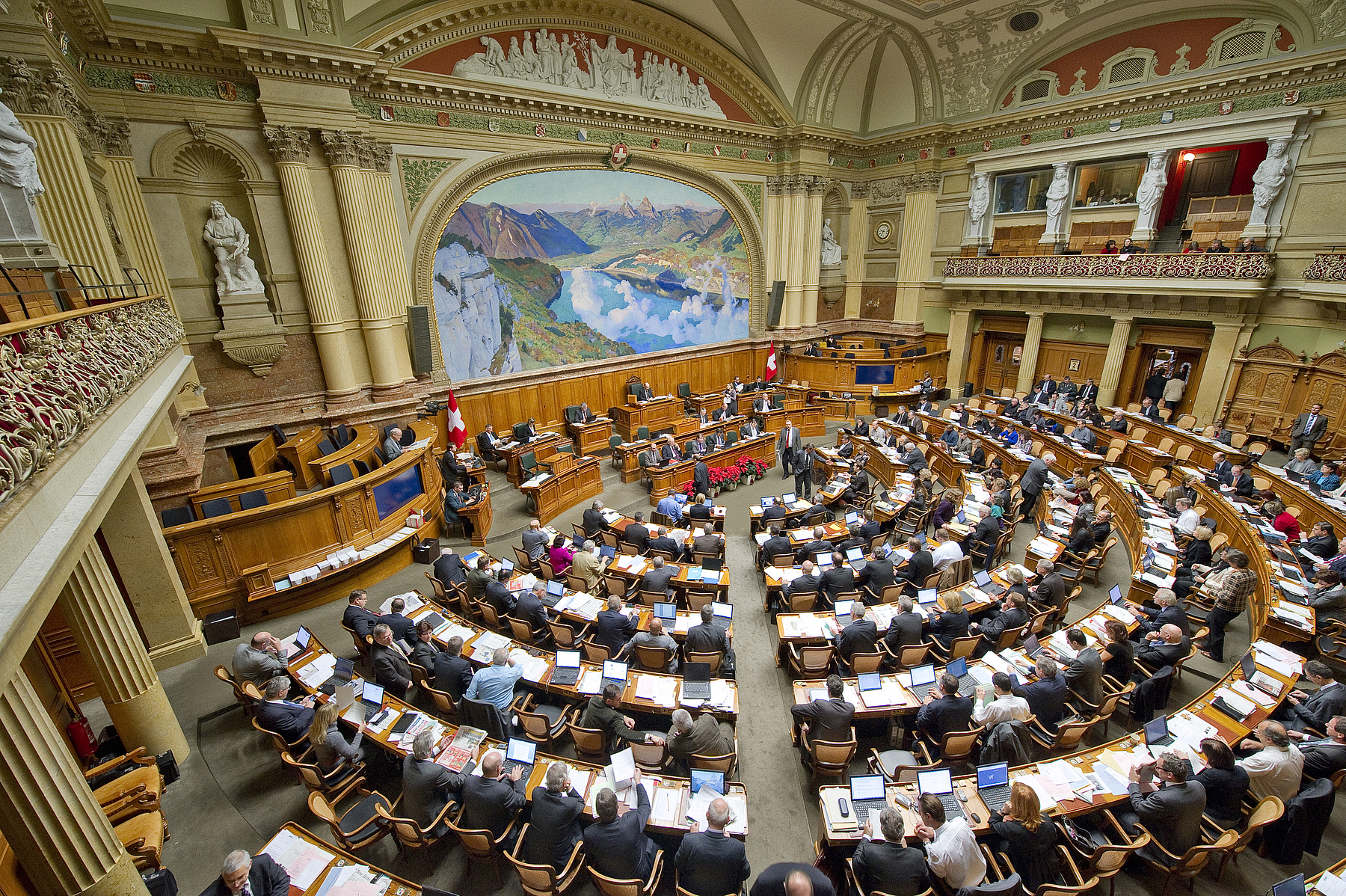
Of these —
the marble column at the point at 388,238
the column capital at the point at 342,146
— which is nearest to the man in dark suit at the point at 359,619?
the marble column at the point at 388,238

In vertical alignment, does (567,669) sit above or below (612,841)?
below

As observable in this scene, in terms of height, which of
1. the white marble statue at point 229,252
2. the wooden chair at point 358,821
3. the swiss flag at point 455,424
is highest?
the white marble statue at point 229,252

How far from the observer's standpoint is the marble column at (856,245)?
2242cm

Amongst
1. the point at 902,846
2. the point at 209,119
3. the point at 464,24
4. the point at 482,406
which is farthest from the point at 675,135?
the point at 902,846

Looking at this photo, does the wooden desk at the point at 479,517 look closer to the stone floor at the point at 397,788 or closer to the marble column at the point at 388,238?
the stone floor at the point at 397,788

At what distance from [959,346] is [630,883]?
21416 mm

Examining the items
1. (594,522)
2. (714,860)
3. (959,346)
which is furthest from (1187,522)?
(959,346)

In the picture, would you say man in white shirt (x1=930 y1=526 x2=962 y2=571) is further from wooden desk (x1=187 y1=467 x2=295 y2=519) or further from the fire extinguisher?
the fire extinguisher

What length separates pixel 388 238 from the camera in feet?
41.0

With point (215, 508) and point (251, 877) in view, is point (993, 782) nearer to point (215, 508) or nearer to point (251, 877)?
point (251, 877)

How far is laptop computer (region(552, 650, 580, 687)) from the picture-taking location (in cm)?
631

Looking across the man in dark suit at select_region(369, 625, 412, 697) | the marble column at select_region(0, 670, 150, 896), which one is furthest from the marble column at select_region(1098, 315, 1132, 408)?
the marble column at select_region(0, 670, 150, 896)

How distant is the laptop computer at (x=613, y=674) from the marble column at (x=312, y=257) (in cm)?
937

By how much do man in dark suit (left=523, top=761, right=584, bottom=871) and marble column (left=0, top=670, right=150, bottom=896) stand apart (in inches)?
108
